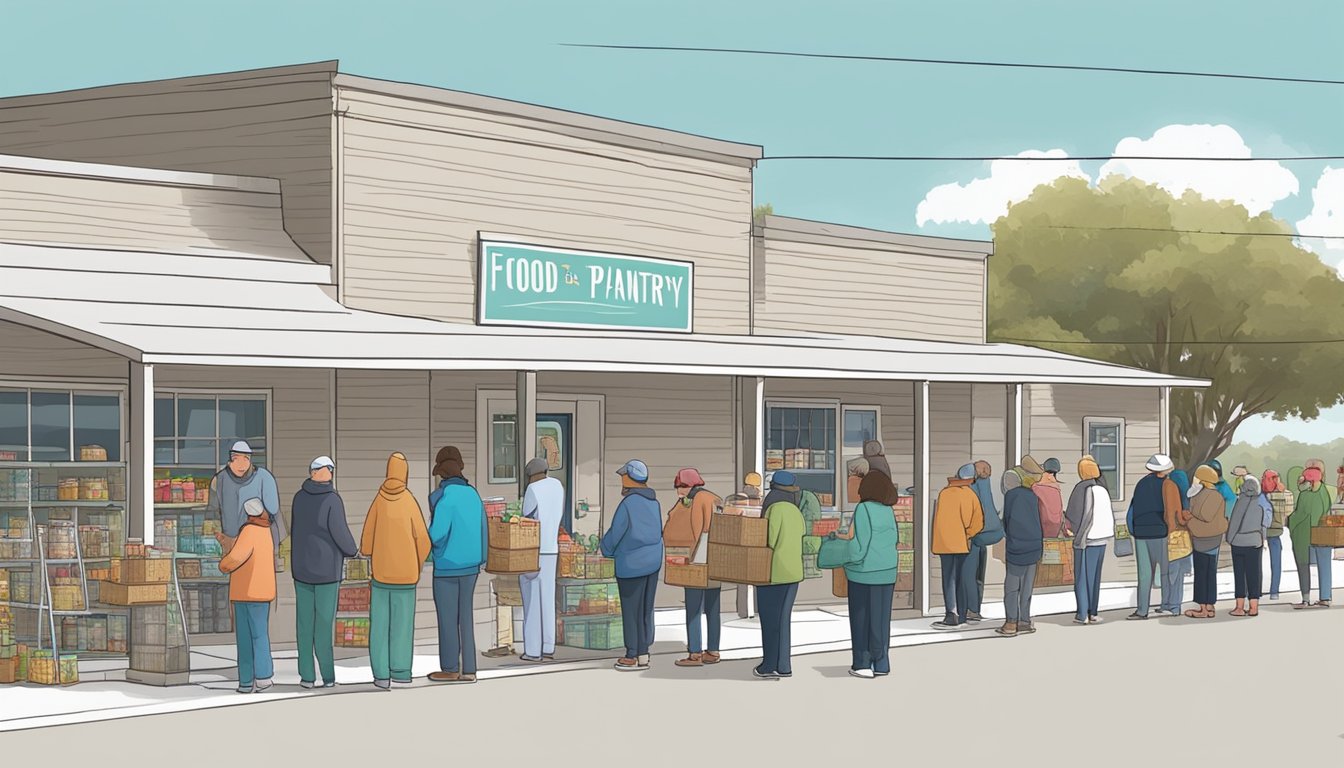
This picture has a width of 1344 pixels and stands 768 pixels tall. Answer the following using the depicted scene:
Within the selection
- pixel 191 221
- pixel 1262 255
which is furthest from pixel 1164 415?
pixel 1262 255

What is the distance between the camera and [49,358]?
1574 centimetres

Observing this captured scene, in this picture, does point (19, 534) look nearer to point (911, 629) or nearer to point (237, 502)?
point (237, 502)

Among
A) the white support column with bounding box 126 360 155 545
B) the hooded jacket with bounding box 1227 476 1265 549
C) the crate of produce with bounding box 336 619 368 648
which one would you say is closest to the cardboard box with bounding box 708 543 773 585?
the crate of produce with bounding box 336 619 368 648

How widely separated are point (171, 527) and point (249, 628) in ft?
8.27

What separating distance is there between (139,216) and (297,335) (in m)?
2.82

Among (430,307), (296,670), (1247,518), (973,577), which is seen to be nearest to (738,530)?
(296,670)

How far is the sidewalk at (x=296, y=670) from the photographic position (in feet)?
A: 40.8

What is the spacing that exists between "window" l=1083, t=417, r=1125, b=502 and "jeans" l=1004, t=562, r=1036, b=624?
7866mm

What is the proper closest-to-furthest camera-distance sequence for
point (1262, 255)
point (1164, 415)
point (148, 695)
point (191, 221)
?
point (148, 695) → point (191, 221) → point (1164, 415) → point (1262, 255)

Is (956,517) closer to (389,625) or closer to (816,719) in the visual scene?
(816,719)

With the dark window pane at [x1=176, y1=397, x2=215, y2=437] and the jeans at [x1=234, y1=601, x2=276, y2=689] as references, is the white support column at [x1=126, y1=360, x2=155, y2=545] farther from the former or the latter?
the dark window pane at [x1=176, y1=397, x2=215, y2=437]

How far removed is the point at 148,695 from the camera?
13102 mm

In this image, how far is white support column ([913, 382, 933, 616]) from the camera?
19.6m

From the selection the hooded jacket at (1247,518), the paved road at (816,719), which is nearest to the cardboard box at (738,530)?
the paved road at (816,719)
